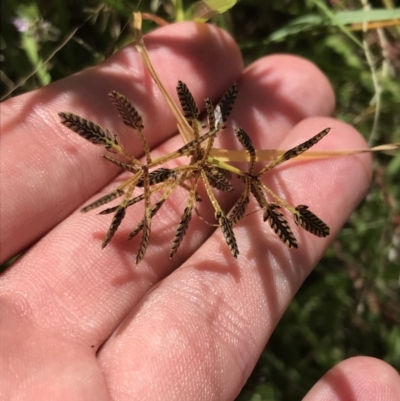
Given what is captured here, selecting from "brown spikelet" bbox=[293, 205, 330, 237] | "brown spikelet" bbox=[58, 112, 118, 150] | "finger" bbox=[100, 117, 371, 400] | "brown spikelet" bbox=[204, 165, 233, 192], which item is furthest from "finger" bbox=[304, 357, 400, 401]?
"brown spikelet" bbox=[58, 112, 118, 150]

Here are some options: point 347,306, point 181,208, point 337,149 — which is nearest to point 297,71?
point 337,149

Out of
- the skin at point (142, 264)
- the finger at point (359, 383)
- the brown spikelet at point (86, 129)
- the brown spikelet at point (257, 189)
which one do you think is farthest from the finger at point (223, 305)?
the brown spikelet at point (86, 129)

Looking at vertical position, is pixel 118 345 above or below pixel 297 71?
below

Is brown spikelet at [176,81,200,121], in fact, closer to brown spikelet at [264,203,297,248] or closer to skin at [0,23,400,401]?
brown spikelet at [264,203,297,248]

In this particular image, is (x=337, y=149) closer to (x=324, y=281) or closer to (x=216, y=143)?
(x=216, y=143)

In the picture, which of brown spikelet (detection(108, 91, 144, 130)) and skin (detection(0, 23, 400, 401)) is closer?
brown spikelet (detection(108, 91, 144, 130))

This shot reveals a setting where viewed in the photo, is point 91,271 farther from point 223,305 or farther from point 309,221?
point 309,221

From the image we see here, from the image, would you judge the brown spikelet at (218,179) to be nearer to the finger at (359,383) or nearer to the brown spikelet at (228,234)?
the brown spikelet at (228,234)

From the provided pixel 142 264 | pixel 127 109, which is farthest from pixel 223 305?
pixel 127 109
